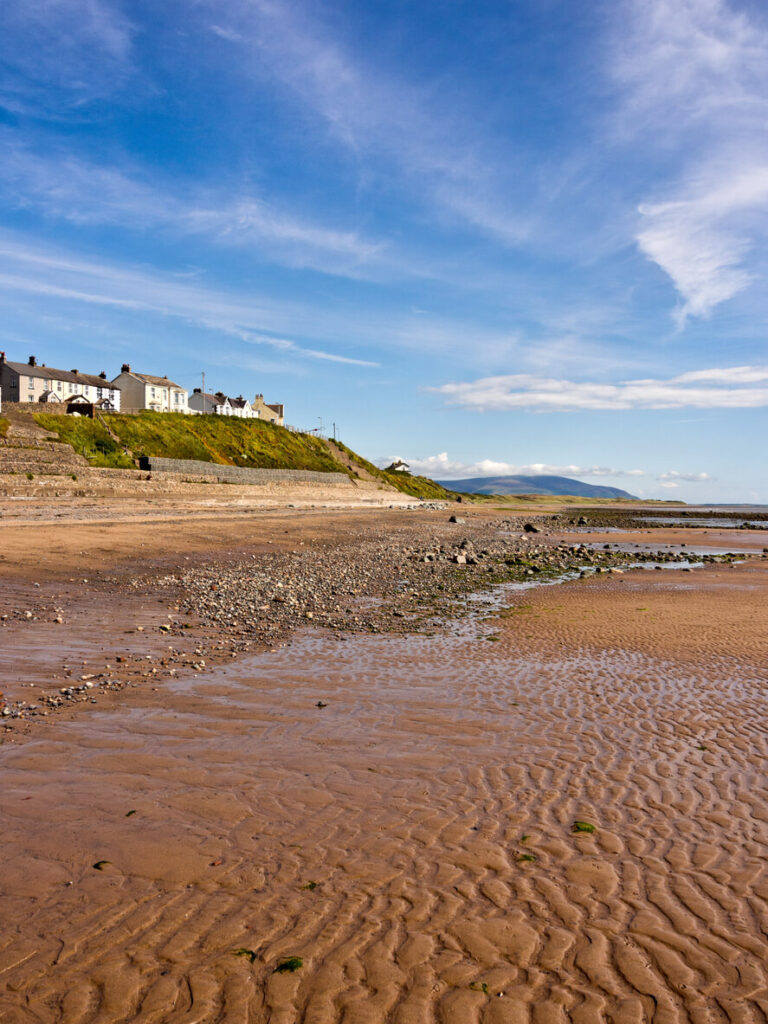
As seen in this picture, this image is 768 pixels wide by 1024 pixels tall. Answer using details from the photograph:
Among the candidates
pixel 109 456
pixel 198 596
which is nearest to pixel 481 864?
pixel 198 596

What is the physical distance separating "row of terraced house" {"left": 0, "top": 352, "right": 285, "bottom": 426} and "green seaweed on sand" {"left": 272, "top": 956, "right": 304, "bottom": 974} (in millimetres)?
79504

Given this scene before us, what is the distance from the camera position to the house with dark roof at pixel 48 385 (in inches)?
3457

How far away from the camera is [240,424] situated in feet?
342

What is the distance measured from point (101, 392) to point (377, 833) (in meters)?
105

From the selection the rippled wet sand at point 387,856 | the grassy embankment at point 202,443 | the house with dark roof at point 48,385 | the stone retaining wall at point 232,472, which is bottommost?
the rippled wet sand at point 387,856

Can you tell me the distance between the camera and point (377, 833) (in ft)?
19.7

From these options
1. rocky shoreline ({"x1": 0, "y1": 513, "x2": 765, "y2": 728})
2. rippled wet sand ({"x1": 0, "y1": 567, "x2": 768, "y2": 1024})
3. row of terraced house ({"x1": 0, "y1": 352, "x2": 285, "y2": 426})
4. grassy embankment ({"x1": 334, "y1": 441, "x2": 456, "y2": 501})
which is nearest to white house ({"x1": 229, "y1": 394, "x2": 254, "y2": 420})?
row of terraced house ({"x1": 0, "y1": 352, "x2": 285, "y2": 426})

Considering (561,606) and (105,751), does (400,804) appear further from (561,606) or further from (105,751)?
(561,606)

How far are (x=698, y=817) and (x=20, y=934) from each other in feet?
20.3

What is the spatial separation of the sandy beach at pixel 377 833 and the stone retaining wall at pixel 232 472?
51.4 meters

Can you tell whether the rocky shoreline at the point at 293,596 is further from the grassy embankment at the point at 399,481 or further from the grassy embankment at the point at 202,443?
the grassy embankment at the point at 399,481

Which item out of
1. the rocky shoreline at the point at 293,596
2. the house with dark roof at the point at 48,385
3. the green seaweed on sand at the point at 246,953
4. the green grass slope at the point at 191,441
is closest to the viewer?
the green seaweed on sand at the point at 246,953

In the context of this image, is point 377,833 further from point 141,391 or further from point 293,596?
point 141,391

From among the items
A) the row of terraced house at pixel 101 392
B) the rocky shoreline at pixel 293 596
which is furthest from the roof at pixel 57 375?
the rocky shoreline at pixel 293 596
